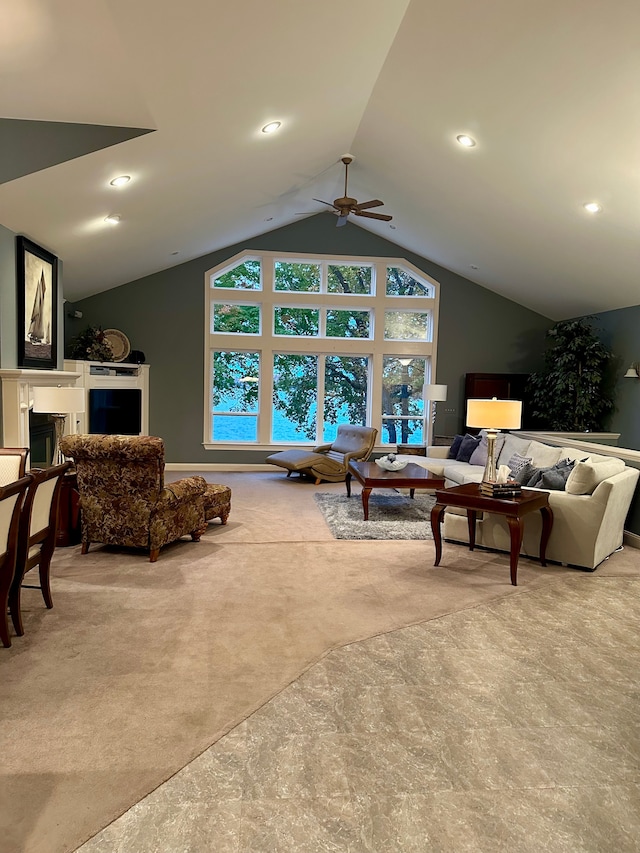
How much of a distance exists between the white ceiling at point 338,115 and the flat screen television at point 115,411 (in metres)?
1.46

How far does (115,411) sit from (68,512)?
10.4 feet

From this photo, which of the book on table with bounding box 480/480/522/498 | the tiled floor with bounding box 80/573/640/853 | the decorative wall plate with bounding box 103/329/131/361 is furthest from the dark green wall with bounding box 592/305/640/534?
the decorative wall plate with bounding box 103/329/131/361

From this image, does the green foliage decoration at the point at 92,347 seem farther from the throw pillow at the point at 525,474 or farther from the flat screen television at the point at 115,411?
→ the throw pillow at the point at 525,474

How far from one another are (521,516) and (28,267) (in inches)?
178

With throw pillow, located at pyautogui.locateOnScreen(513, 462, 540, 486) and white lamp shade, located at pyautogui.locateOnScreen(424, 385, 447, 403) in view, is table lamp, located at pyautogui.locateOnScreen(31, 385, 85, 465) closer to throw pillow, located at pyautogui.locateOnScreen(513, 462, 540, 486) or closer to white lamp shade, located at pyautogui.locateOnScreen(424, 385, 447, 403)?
throw pillow, located at pyautogui.locateOnScreen(513, 462, 540, 486)

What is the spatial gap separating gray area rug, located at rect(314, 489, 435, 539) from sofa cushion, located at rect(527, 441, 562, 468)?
1.25 metres

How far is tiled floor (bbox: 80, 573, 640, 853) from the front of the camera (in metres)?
1.76

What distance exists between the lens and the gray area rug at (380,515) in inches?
208

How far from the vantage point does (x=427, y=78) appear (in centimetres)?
443

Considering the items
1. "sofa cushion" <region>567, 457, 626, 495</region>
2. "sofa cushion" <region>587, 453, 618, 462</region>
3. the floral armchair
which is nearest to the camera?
the floral armchair

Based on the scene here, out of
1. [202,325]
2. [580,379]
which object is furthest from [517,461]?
[202,325]

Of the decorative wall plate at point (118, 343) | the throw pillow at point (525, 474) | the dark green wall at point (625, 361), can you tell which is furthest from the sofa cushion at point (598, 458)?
the decorative wall plate at point (118, 343)

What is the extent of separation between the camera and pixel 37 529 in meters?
3.22

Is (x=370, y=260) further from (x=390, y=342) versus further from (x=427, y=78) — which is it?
(x=427, y=78)
